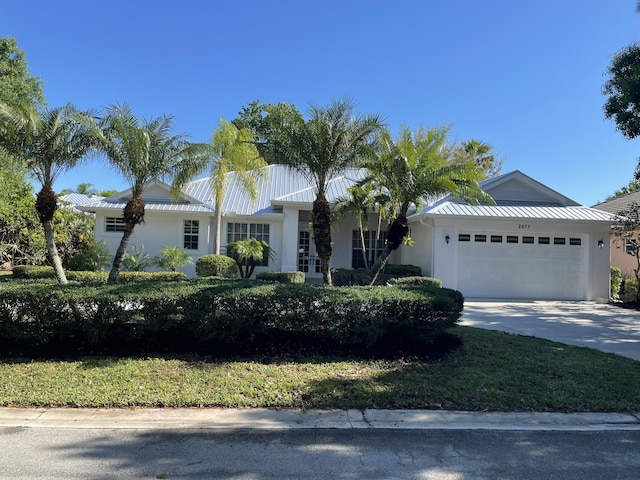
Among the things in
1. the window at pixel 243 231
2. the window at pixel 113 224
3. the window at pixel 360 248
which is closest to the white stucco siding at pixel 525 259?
the window at pixel 360 248

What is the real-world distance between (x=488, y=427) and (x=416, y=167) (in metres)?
6.03

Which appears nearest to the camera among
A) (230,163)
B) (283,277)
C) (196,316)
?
(196,316)

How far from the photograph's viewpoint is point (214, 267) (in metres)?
16.7

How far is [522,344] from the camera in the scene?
8.25 m

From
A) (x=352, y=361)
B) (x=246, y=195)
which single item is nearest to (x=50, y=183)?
(x=352, y=361)

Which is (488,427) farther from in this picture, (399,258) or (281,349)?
(399,258)

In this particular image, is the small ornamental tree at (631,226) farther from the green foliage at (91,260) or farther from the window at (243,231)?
the green foliage at (91,260)

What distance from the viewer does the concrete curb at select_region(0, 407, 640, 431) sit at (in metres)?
4.70

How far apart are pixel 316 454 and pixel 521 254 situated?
14599 mm

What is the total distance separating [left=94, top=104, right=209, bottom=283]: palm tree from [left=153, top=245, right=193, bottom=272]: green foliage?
28.2 ft

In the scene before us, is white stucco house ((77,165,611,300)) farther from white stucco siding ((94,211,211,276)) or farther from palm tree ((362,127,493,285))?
palm tree ((362,127,493,285))

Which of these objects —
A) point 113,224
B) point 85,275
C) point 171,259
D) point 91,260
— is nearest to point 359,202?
point 171,259

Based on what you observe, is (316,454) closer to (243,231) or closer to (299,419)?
(299,419)

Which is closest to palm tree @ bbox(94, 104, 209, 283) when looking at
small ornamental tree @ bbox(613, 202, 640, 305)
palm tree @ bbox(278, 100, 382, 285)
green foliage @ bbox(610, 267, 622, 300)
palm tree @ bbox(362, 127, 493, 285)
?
palm tree @ bbox(278, 100, 382, 285)
